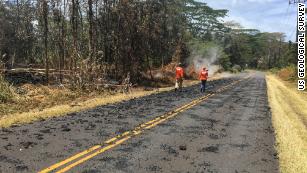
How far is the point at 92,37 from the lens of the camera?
31.9 meters

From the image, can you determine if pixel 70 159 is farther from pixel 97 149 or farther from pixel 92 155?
pixel 97 149

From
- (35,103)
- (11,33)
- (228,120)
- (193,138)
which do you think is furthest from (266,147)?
(11,33)

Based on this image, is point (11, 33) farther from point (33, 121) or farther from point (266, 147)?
point (266, 147)

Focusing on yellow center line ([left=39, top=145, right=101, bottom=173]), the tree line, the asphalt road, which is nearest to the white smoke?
the tree line

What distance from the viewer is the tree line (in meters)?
28.6

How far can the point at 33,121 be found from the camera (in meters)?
13.9

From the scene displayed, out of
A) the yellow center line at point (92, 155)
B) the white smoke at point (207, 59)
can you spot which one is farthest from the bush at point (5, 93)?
the white smoke at point (207, 59)

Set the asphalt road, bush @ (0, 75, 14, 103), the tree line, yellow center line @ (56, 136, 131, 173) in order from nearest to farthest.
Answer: yellow center line @ (56, 136, 131, 173), the asphalt road, bush @ (0, 75, 14, 103), the tree line

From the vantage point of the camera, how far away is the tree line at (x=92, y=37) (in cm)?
2862

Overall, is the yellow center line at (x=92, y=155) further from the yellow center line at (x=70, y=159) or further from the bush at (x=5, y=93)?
the bush at (x=5, y=93)

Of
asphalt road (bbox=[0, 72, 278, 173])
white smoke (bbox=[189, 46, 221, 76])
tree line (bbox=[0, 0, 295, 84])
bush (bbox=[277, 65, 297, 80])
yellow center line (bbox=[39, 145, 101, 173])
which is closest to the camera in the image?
yellow center line (bbox=[39, 145, 101, 173])

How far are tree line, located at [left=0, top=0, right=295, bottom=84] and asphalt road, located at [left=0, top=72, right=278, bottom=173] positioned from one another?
11095 millimetres

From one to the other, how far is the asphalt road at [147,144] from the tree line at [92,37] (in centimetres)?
1110

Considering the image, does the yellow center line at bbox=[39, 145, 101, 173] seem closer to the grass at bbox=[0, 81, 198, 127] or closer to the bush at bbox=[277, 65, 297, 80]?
the grass at bbox=[0, 81, 198, 127]
